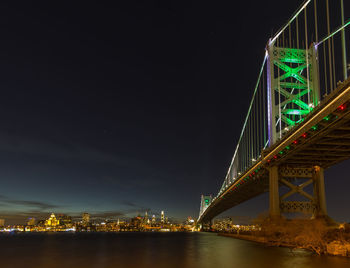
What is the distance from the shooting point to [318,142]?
2311cm

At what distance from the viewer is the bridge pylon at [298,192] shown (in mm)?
30359

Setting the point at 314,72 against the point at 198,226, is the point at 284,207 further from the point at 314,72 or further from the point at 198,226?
the point at 198,226

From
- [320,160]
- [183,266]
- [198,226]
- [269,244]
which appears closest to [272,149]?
[320,160]

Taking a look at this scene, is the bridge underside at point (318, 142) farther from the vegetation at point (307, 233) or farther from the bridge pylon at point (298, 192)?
the vegetation at point (307, 233)

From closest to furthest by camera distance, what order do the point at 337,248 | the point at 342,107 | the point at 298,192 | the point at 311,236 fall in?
the point at 342,107 → the point at 337,248 → the point at 311,236 → the point at 298,192

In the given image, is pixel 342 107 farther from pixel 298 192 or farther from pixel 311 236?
pixel 298 192

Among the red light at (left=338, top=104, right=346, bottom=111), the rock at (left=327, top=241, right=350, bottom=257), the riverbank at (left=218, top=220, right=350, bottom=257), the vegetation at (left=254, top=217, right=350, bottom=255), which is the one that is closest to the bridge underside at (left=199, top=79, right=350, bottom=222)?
the red light at (left=338, top=104, right=346, bottom=111)

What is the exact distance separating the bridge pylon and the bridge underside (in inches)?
20.8

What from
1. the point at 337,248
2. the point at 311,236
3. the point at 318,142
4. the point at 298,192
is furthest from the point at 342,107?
the point at 298,192

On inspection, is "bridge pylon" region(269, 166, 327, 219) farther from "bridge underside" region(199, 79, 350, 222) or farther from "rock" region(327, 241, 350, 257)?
"rock" region(327, 241, 350, 257)

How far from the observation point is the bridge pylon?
30.4 meters

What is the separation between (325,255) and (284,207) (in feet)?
28.4

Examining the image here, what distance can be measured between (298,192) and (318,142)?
28.3 feet

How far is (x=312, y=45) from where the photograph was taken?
3005cm
